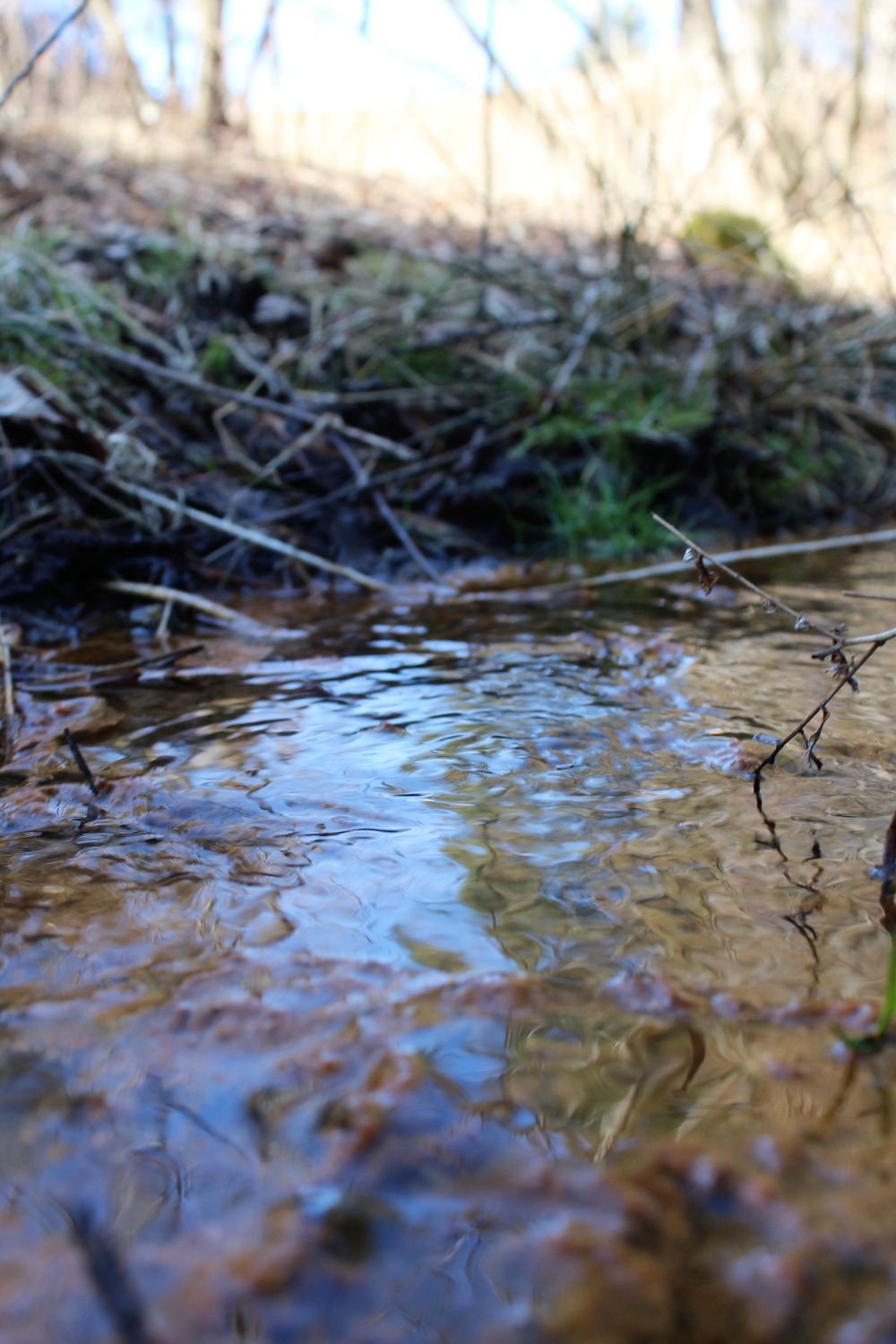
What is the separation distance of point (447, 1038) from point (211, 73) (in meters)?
7.86

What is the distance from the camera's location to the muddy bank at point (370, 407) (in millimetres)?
2383

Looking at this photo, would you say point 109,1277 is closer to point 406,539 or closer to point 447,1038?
point 447,1038

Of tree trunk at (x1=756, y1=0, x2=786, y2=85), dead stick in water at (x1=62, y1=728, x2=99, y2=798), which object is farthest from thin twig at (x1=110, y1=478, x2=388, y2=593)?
tree trunk at (x1=756, y1=0, x2=786, y2=85)

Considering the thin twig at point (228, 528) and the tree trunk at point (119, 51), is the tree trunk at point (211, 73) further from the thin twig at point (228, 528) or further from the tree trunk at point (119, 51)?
the thin twig at point (228, 528)

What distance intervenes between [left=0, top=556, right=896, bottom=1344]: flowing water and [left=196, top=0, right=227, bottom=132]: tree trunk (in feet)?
22.8

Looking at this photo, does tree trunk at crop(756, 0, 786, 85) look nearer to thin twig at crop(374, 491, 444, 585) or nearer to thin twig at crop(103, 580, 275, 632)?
thin twig at crop(374, 491, 444, 585)

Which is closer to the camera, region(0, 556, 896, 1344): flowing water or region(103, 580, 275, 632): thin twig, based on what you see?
region(0, 556, 896, 1344): flowing water

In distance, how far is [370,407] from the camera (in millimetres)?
3215

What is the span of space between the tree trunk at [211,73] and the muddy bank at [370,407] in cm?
290

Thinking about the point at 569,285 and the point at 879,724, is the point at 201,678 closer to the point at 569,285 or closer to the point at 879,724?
the point at 879,724

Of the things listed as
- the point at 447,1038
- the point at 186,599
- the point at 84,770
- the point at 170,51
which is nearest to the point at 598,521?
the point at 186,599

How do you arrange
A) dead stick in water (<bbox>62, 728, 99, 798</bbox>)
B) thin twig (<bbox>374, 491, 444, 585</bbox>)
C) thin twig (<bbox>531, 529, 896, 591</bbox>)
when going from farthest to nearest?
1. thin twig (<bbox>374, 491, 444, 585</bbox>)
2. thin twig (<bbox>531, 529, 896, 591</bbox>)
3. dead stick in water (<bbox>62, 728, 99, 798</bbox>)

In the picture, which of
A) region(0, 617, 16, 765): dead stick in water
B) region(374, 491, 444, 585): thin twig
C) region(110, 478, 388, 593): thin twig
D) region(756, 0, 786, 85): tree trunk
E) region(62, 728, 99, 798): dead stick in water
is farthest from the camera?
region(756, 0, 786, 85): tree trunk

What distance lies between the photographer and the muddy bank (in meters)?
2.38
